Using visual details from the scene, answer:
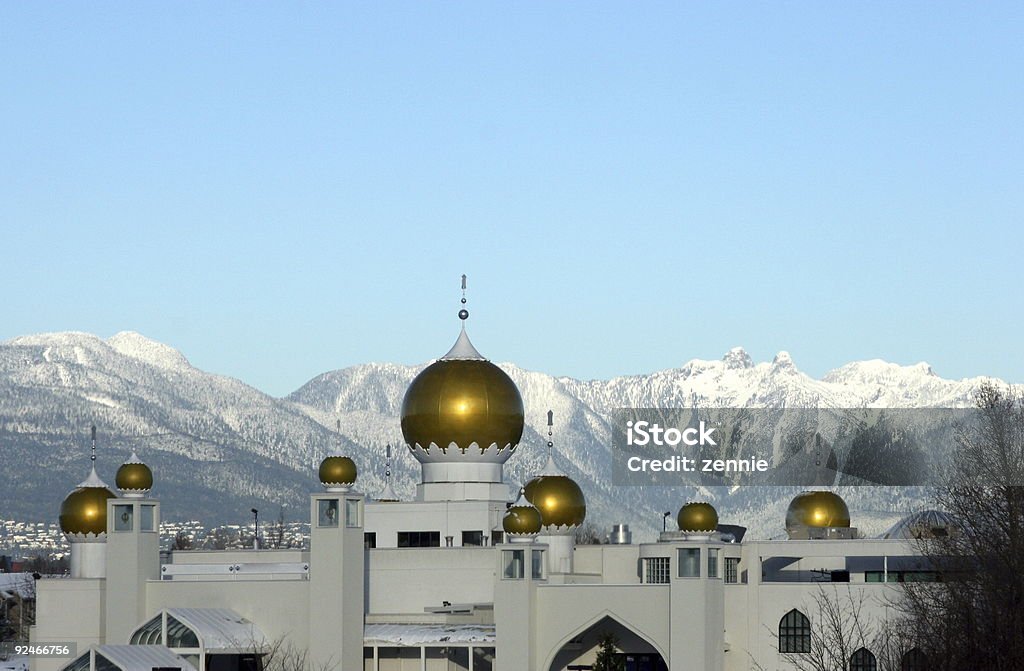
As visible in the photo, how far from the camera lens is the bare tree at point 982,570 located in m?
53.5

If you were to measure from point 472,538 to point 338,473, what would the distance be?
5.81m

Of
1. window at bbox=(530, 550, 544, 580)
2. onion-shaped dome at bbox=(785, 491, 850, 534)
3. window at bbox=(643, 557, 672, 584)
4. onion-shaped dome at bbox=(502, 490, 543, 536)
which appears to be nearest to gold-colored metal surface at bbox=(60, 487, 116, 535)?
onion-shaped dome at bbox=(502, 490, 543, 536)

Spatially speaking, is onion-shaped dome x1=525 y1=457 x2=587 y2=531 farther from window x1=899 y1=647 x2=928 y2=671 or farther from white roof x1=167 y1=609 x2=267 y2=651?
window x1=899 y1=647 x2=928 y2=671

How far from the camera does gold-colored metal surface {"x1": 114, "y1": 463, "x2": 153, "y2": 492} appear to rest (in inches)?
2509

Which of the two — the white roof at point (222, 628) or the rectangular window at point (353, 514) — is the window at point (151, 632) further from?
the rectangular window at point (353, 514)

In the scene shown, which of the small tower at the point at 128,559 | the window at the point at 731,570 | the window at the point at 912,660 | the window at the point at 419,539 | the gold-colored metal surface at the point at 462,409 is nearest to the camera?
the window at the point at 912,660

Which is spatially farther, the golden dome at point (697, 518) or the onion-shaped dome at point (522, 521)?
the golden dome at point (697, 518)

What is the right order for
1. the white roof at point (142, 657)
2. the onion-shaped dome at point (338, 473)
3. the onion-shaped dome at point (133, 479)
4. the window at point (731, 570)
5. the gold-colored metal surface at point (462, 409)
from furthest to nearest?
the gold-colored metal surface at point (462, 409) < the onion-shaped dome at point (133, 479) < the window at point (731, 570) < the onion-shaped dome at point (338, 473) < the white roof at point (142, 657)

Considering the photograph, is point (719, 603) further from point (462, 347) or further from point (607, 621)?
point (462, 347)

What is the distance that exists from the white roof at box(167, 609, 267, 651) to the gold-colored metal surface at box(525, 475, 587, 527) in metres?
10.7

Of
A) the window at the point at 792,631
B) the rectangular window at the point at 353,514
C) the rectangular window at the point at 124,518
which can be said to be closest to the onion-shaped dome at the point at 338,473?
the rectangular window at the point at 353,514

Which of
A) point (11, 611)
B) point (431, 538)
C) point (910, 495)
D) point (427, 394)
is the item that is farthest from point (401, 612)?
point (910, 495)

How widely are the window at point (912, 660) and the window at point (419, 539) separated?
50.2 feet

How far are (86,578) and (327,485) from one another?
8588mm
